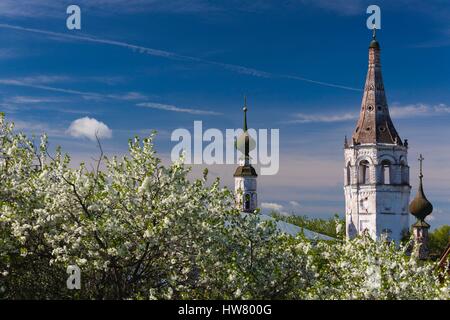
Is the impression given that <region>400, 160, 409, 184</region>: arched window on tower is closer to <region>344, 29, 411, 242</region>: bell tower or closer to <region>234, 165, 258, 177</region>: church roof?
<region>344, 29, 411, 242</region>: bell tower

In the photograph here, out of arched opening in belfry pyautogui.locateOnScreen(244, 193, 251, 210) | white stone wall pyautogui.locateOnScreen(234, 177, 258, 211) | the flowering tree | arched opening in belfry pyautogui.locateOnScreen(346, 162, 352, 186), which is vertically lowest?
the flowering tree

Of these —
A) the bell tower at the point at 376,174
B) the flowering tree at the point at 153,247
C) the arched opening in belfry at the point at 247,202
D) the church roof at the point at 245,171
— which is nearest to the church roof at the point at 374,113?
the bell tower at the point at 376,174

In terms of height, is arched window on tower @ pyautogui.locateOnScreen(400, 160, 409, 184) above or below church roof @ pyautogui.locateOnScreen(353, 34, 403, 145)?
below

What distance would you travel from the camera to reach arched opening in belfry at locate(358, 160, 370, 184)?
212ft

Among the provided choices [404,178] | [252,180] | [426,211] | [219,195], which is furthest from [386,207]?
[219,195]

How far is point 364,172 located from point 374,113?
18.1 feet

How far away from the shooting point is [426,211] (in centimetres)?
5681

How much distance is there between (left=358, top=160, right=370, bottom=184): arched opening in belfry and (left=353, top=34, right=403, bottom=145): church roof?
6.15ft

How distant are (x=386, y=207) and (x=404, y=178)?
3.00m

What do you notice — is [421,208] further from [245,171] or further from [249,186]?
[245,171]

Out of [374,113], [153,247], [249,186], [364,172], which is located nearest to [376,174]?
[364,172]

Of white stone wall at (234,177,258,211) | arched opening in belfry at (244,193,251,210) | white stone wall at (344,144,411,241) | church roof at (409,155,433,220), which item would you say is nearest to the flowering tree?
church roof at (409,155,433,220)

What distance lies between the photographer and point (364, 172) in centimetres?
6488

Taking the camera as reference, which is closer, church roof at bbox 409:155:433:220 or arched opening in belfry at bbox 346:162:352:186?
church roof at bbox 409:155:433:220
